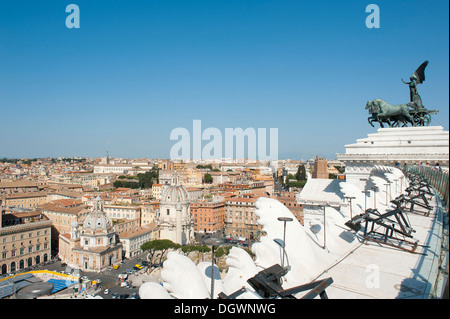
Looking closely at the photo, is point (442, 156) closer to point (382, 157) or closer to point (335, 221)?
point (382, 157)

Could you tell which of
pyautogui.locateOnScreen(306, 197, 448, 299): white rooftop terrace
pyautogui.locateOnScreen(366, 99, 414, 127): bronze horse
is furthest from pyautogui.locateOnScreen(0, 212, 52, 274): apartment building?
pyautogui.locateOnScreen(306, 197, 448, 299): white rooftop terrace

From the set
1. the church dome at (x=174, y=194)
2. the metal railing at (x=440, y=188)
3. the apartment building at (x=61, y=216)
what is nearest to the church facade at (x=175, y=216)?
the church dome at (x=174, y=194)

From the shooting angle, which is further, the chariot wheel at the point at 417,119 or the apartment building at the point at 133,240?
the apartment building at the point at 133,240

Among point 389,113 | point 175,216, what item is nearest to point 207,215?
point 175,216

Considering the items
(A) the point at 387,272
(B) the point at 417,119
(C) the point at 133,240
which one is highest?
(B) the point at 417,119

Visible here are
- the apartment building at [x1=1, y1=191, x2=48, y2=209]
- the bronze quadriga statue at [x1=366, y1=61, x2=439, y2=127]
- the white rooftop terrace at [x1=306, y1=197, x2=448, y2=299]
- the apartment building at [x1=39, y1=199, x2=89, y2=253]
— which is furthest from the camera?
the apartment building at [x1=1, y1=191, x2=48, y2=209]

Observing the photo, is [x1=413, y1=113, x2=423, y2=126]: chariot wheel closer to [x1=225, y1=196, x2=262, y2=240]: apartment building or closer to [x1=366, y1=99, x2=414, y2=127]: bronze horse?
[x1=366, y1=99, x2=414, y2=127]: bronze horse

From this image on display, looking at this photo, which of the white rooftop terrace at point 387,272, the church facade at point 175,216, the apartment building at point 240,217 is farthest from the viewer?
the apartment building at point 240,217

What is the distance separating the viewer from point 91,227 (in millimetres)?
26312

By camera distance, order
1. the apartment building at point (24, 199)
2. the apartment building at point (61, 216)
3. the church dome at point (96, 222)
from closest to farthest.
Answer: the church dome at point (96, 222)
the apartment building at point (61, 216)
the apartment building at point (24, 199)

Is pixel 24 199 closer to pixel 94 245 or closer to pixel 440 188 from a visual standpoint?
pixel 94 245

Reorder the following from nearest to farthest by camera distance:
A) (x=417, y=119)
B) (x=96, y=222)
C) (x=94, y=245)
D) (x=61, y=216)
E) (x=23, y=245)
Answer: (x=417, y=119) < (x=94, y=245) < (x=96, y=222) < (x=23, y=245) < (x=61, y=216)

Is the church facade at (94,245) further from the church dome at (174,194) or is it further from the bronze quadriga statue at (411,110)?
the bronze quadriga statue at (411,110)
